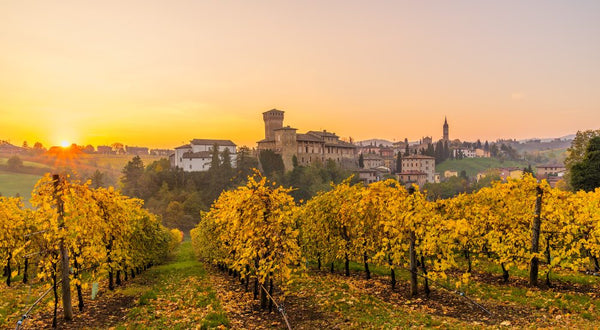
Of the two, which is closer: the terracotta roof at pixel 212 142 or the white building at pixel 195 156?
the white building at pixel 195 156

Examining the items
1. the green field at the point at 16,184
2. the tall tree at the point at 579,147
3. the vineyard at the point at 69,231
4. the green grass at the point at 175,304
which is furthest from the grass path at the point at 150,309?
the green field at the point at 16,184

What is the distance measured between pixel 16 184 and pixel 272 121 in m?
94.8

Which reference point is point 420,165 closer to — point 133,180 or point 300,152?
point 300,152

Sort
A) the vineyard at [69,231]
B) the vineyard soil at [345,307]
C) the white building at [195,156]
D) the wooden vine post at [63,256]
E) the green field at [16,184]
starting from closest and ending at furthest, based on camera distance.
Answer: the vineyard soil at [345,307], the vineyard at [69,231], the wooden vine post at [63,256], the green field at [16,184], the white building at [195,156]

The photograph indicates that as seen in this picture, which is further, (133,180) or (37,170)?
(37,170)

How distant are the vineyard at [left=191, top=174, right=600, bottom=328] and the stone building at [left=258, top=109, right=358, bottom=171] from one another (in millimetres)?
110880

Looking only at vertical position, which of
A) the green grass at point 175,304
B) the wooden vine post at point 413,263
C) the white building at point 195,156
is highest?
the white building at point 195,156

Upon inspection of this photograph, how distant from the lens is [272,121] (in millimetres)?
154875

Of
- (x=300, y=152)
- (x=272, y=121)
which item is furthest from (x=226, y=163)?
(x=272, y=121)

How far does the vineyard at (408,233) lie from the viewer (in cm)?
1532

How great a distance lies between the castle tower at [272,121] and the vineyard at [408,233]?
130147mm

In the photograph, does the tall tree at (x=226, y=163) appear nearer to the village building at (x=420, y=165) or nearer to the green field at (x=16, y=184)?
the green field at (x=16, y=184)

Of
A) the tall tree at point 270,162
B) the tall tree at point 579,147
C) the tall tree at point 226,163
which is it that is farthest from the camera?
the tall tree at point 270,162

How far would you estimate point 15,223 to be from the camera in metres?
22.4
